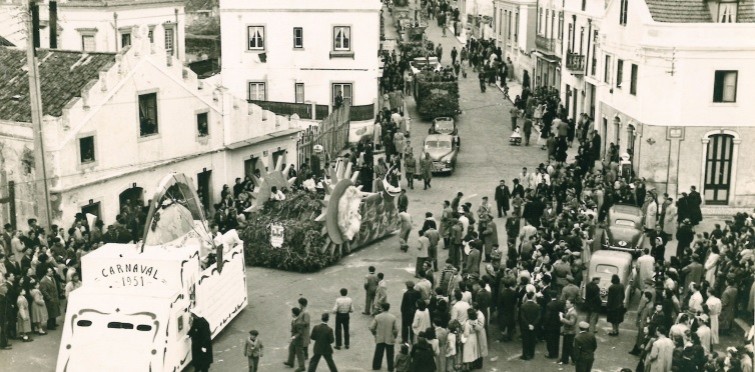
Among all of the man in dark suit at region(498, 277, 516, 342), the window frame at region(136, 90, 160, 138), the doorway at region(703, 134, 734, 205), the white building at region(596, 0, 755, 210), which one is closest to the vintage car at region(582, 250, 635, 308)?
the man in dark suit at region(498, 277, 516, 342)

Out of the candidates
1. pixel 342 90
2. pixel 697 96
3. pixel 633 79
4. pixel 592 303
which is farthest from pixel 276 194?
pixel 342 90

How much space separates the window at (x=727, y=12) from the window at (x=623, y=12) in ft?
Result: 12.9

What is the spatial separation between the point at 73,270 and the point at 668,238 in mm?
18104

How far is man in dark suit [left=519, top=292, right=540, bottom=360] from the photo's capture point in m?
22.2

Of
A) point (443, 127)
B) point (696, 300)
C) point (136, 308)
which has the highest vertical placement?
point (136, 308)

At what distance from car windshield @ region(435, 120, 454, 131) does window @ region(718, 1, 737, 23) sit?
47.7 feet

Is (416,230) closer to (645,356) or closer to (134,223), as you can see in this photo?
(134,223)

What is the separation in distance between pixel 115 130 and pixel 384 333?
15.8m

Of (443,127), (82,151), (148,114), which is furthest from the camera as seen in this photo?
(443,127)

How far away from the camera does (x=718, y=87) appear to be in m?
36.6

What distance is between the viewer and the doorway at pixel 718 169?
37000 mm

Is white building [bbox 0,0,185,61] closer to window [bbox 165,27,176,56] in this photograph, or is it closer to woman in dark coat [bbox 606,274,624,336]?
window [bbox 165,27,176,56]

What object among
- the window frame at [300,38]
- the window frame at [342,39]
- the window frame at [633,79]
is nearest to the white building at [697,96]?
the window frame at [633,79]

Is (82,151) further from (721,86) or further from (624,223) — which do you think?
(721,86)
